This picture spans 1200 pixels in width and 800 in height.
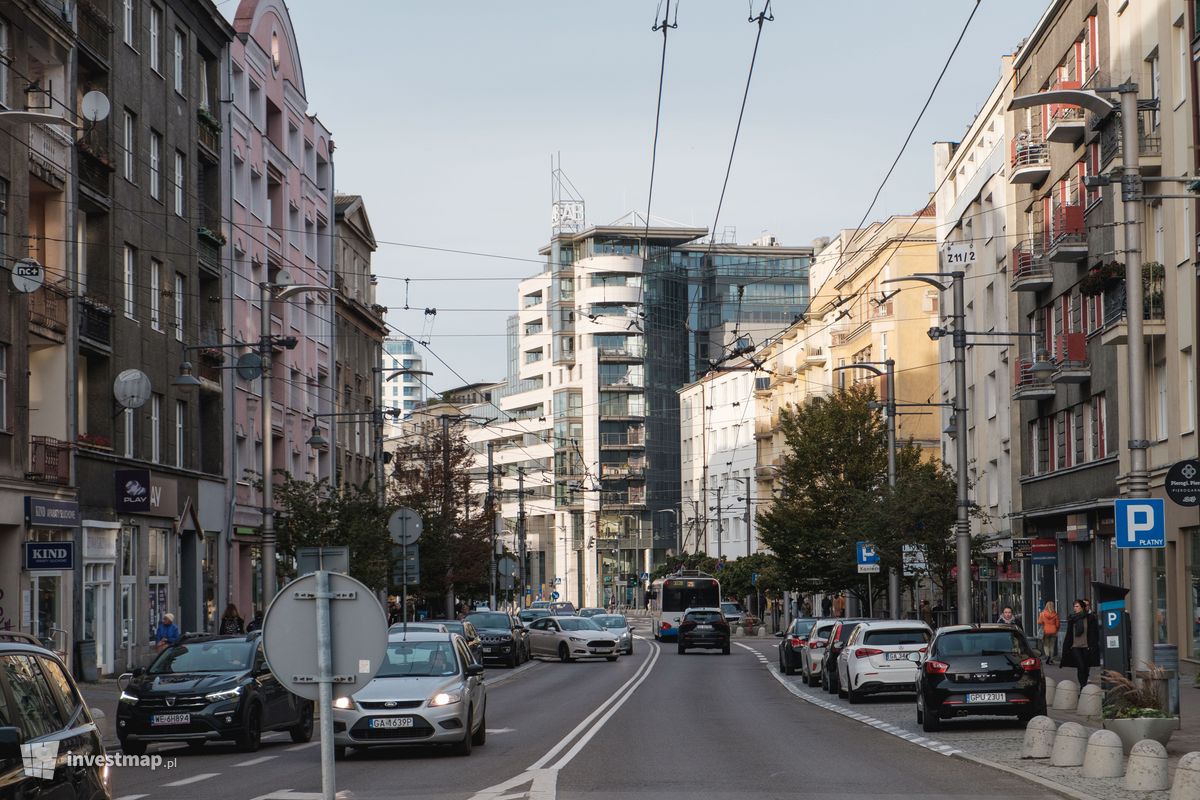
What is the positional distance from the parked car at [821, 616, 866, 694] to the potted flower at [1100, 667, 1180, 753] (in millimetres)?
14964

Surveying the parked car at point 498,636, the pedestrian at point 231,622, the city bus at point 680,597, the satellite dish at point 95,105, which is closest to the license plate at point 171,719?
the satellite dish at point 95,105

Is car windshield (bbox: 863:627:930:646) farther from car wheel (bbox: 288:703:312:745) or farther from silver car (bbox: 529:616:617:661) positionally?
silver car (bbox: 529:616:617:661)

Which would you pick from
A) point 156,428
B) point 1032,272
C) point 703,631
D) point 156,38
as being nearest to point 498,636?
point 703,631

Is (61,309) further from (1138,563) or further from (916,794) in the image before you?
(916,794)

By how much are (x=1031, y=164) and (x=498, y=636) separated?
20209 mm

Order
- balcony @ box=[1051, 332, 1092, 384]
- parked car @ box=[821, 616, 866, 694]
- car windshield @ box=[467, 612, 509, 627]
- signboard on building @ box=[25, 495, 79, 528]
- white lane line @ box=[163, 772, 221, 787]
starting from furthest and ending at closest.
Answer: car windshield @ box=[467, 612, 509, 627] → balcony @ box=[1051, 332, 1092, 384] → parked car @ box=[821, 616, 866, 694] → signboard on building @ box=[25, 495, 79, 528] → white lane line @ box=[163, 772, 221, 787]

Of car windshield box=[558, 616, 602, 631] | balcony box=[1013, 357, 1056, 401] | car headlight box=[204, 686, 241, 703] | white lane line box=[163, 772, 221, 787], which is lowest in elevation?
car windshield box=[558, 616, 602, 631]

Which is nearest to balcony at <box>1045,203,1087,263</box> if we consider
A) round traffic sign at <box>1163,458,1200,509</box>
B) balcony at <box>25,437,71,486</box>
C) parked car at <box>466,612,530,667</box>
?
parked car at <box>466,612,530,667</box>

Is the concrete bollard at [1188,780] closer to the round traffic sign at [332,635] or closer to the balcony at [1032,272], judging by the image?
the round traffic sign at [332,635]

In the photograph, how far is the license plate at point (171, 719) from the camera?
2142 centimetres

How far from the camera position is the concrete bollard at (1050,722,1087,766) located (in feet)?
59.7

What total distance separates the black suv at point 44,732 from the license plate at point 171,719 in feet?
39.4

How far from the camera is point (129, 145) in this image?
137ft

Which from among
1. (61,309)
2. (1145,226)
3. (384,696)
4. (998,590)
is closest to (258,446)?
(61,309)
